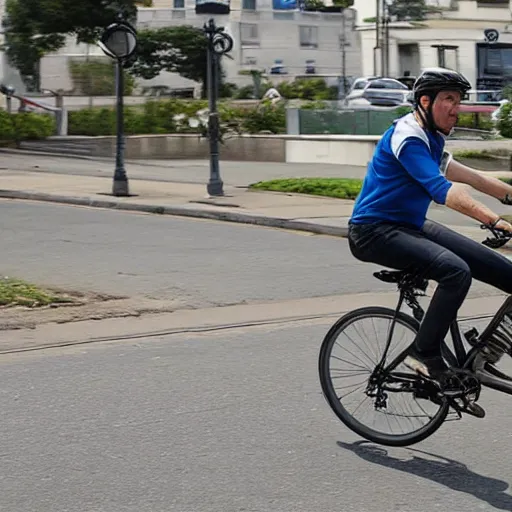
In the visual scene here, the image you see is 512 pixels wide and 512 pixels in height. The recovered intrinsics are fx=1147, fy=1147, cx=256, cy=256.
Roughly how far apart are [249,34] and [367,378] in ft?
184

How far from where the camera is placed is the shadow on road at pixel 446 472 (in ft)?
16.3

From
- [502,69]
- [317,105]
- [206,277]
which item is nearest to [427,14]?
[502,69]

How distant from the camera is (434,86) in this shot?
17.4 feet

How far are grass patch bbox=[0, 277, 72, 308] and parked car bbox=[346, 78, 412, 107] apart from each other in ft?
110

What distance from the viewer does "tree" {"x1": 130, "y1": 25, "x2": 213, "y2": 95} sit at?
53.0 meters

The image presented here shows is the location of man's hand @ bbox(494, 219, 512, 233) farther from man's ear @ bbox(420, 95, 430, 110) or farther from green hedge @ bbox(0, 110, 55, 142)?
green hedge @ bbox(0, 110, 55, 142)

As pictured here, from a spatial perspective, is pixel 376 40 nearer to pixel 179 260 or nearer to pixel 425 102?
pixel 179 260

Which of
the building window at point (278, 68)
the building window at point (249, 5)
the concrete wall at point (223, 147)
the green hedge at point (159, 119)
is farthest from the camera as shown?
the building window at point (249, 5)

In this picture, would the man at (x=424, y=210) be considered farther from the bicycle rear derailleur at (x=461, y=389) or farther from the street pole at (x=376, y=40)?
the street pole at (x=376, y=40)

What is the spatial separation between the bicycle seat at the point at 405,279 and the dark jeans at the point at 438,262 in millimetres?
39

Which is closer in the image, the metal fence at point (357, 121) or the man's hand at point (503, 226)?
the man's hand at point (503, 226)

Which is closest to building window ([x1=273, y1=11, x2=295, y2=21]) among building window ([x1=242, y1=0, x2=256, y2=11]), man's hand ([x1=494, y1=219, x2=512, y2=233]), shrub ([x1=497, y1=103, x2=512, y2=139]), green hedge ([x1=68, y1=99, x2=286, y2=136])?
building window ([x1=242, y1=0, x2=256, y2=11])

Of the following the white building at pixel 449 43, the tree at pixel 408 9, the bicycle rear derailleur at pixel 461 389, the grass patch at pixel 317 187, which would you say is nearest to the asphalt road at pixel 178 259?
the grass patch at pixel 317 187

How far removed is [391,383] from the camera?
18.6 feet
